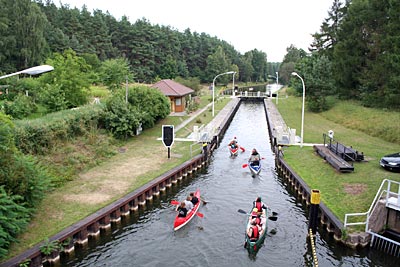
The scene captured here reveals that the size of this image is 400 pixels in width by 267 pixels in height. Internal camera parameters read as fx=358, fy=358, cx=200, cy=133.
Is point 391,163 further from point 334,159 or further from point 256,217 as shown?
point 256,217

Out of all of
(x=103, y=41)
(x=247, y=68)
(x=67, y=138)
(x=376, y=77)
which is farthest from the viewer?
(x=247, y=68)

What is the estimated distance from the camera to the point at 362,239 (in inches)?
642

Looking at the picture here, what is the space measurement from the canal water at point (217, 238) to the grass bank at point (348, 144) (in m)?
2.01

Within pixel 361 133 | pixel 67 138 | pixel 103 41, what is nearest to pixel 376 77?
pixel 361 133

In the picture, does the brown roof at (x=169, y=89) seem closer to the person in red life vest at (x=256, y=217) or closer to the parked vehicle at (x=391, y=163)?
the parked vehicle at (x=391, y=163)

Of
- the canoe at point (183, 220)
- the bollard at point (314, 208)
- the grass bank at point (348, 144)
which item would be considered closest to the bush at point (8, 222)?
the canoe at point (183, 220)

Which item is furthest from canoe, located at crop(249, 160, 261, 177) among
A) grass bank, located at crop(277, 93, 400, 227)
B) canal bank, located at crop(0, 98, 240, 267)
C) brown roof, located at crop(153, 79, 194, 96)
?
brown roof, located at crop(153, 79, 194, 96)

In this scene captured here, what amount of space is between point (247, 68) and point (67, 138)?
12932 centimetres

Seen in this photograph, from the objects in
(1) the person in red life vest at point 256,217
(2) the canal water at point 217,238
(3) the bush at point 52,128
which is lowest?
(2) the canal water at point 217,238

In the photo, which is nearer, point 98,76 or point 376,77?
point 376,77

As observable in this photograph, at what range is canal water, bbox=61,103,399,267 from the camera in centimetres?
1579

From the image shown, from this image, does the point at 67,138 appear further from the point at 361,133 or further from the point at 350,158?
the point at 361,133

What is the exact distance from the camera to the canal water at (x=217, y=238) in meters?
15.8

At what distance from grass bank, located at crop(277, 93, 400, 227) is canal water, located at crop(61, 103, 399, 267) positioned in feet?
6.59
